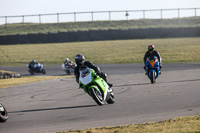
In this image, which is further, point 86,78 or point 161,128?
point 86,78

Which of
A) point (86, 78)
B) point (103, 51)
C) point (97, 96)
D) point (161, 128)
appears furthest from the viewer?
point (103, 51)

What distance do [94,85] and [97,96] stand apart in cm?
28

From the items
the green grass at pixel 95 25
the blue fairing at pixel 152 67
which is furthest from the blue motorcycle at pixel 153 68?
the green grass at pixel 95 25

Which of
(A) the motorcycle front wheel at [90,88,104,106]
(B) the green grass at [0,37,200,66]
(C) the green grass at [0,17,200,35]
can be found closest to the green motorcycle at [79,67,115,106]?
(A) the motorcycle front wheel at [90,88,104,106]

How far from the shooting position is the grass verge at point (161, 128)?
6.80 meters

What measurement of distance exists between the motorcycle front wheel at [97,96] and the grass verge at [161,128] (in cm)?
292

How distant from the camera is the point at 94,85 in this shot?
10508 mm

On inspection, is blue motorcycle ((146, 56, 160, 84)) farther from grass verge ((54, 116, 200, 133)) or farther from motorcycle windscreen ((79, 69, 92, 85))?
grass verge ((54, 116, 200, 133))

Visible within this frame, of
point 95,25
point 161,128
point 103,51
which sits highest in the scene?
point 95,25

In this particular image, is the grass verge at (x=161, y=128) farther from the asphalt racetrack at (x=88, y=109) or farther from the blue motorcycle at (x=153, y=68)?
the blue motorcycle at (x=153, y=68)

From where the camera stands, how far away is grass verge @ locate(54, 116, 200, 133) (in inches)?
268

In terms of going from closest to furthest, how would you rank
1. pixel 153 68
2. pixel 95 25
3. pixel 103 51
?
pixel 153 68
pixel 103 51
pixel 95 25

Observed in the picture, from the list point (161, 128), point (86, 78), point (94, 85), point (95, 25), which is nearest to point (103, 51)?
point (95, 25)

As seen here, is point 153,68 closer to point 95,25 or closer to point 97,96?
point 97,96
